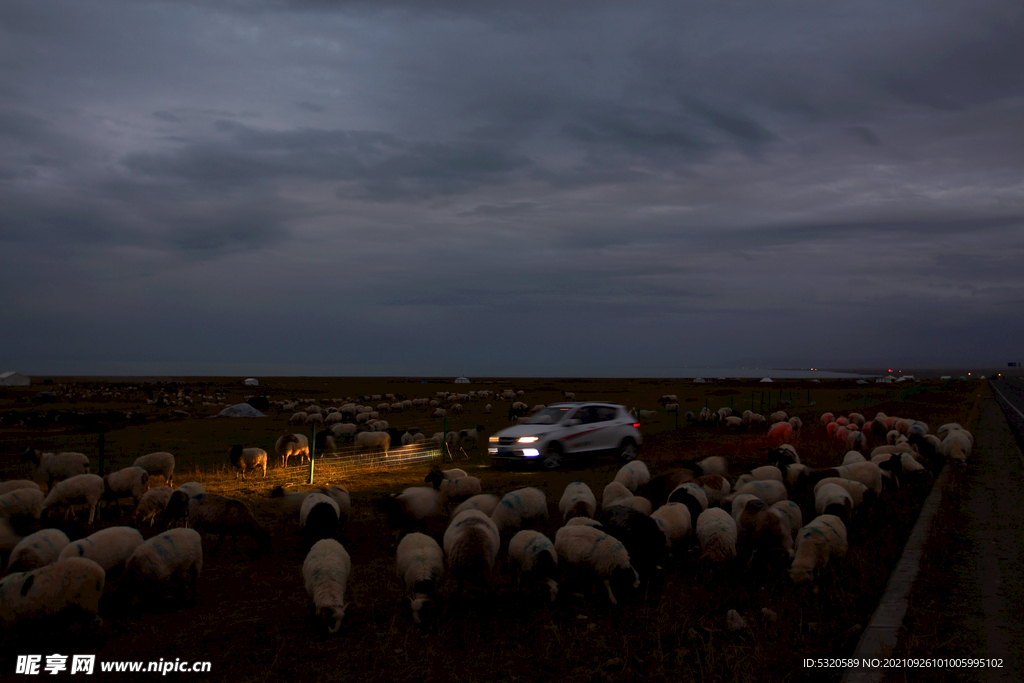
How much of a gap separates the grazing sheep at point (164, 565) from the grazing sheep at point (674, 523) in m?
5.71

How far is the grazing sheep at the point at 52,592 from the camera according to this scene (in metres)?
5.47

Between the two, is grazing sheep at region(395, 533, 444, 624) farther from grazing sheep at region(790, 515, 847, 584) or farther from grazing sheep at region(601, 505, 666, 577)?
grazing sheep at region(790, 515, 847, 584)

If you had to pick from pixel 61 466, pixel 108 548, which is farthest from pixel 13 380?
pixel 108 548

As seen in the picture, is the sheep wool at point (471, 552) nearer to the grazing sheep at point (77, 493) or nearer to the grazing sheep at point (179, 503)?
the grazing sheep at point (179, 503)

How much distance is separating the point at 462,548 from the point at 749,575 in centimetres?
364

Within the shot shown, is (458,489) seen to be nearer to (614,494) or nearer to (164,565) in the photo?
(614,494)

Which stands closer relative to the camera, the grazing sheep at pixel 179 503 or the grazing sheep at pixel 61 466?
the grazing sheep at pixel 179 503

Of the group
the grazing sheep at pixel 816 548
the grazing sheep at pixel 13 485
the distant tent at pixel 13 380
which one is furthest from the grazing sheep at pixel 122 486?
the distant tent at pixel 13 380

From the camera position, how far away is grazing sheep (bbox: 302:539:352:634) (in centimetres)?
593

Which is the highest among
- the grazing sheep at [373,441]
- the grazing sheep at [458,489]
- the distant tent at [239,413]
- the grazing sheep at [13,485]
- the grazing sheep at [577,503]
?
the grazing sheep at [13,485]

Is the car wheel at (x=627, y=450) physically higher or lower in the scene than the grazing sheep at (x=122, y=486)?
lower

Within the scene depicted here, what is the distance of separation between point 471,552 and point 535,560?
729mm

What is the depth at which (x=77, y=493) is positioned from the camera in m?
9.68

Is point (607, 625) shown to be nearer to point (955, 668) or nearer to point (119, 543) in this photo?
point (955, 668)
